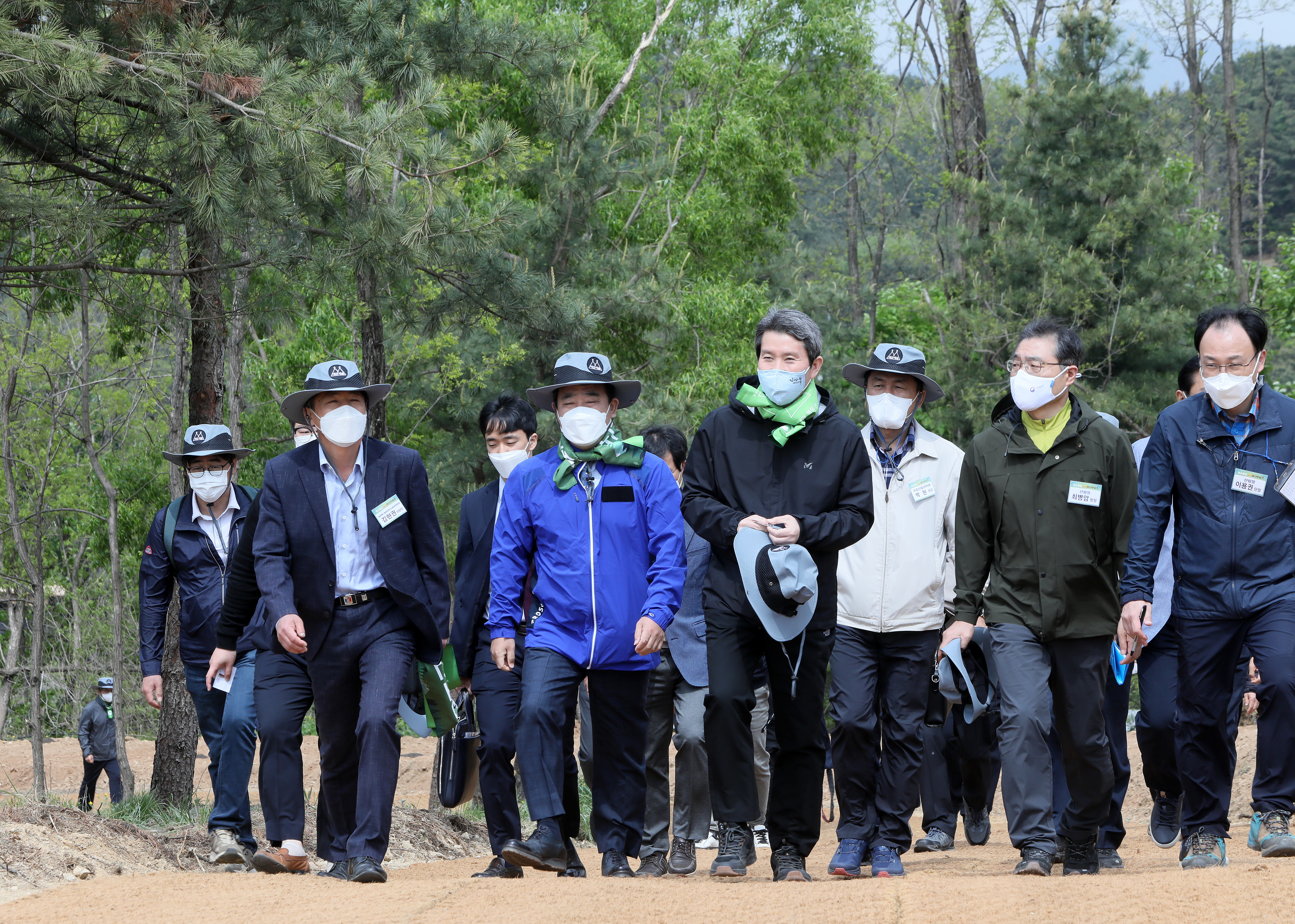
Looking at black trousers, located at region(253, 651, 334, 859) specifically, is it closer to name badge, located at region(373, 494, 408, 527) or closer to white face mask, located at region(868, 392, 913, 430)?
name badge, located at region(373, 494, 408, 527)

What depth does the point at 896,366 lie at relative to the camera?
624 centimetres

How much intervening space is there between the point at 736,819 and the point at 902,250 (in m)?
41.3

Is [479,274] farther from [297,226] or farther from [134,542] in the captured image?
[134,542]

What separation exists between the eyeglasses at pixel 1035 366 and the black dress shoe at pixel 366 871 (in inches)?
132

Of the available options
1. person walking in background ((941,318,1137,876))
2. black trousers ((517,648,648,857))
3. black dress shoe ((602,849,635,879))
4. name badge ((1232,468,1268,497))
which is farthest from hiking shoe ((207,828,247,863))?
name badge ((1232,468,1268,497))

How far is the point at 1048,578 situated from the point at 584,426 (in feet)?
6.76

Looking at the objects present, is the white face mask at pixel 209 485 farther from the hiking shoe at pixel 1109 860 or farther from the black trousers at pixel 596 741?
the hiking shoe at pixel 1109 860

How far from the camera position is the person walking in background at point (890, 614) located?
569cm

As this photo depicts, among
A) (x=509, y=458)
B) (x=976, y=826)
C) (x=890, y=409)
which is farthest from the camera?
(x=976, y=826)

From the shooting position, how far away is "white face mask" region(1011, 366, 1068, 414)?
18.2ft

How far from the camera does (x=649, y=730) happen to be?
7.22 metres

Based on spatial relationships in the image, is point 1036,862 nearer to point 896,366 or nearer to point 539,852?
point 539,852

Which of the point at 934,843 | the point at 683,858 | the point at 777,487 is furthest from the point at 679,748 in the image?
the point at 777,487

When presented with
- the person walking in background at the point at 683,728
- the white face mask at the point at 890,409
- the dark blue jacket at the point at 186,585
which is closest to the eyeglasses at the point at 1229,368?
the white face mask at the point at 890,409
